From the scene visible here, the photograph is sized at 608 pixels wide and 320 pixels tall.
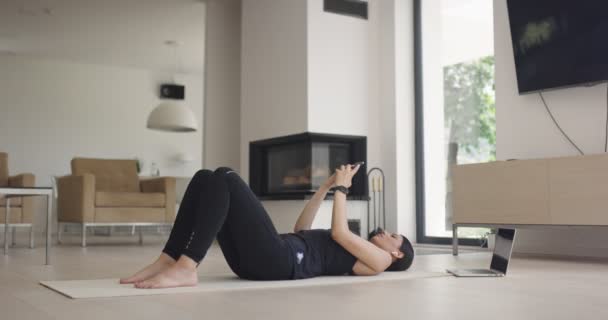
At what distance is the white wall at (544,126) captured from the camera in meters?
4.23

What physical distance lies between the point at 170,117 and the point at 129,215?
217cm

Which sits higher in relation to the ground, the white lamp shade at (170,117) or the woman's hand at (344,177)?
the white lamp shade at (170,117)

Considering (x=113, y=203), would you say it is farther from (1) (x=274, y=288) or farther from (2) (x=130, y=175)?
(1) (x=274, y=288)

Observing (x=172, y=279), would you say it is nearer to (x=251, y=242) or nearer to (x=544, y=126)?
(x=251, y=242)

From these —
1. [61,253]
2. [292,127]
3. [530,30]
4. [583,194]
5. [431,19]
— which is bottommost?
[61,253]

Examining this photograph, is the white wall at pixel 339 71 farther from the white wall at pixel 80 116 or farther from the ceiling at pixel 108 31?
the white wall at pixel 80 116

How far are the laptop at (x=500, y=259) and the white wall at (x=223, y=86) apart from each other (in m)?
4.12

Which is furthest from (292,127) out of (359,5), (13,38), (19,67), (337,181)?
(19,67)

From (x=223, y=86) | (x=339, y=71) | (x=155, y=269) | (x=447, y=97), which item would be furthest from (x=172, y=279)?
(x=223, y=86)

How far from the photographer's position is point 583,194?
377 centimetres

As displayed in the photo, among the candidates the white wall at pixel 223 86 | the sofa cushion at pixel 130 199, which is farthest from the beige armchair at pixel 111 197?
the white wall at pixel 223 86

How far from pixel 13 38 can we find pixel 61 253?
15.3 feet

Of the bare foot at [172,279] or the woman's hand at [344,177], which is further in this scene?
the woman's hand at [344,177]

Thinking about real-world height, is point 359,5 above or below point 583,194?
above
